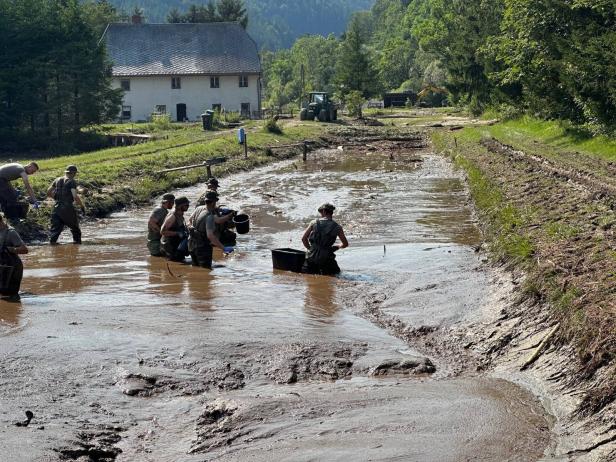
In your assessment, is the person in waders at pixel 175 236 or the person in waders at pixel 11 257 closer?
the person in waders at pixel 11 257

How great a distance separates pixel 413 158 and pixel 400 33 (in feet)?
458

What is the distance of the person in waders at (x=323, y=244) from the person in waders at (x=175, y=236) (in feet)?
8.56

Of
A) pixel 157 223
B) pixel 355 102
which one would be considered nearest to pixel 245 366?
pixel 157 223

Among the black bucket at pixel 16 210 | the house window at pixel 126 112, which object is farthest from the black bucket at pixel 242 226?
the house window at pixel 126 112

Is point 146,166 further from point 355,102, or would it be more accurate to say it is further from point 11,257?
point 355,102

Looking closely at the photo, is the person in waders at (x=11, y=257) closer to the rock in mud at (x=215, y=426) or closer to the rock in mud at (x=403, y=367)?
the rock in mud at (x=215, y=426)

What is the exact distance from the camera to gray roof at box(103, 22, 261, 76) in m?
77.9

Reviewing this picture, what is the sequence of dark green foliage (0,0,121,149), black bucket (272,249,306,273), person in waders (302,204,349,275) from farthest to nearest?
dark green foliage (0,0,121,149), black bucket (272,249,306,273), person in waders (302,204,349,275)

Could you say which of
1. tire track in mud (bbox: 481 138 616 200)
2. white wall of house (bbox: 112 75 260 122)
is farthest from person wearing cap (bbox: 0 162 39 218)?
white wall of house (bbox: 112 75 260 122)

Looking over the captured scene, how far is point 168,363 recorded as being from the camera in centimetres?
1096

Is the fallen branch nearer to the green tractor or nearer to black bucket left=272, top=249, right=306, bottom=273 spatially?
black bucket left=272, top=249, right=306, bottom=273

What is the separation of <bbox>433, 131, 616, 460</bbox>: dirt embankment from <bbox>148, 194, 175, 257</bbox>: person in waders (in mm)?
6328

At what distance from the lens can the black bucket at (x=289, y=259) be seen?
16781 mm

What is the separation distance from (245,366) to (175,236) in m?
7.42
